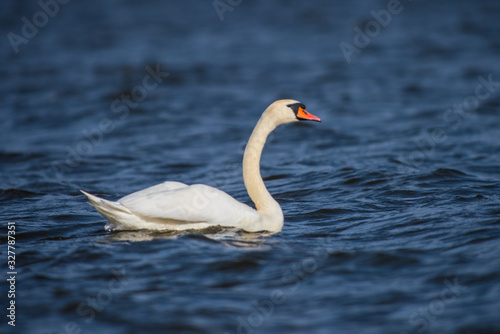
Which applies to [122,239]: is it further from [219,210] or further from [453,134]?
[453,134]

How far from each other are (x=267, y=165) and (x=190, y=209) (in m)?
5.07

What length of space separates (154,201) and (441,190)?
4.32 meters

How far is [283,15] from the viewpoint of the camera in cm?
3059

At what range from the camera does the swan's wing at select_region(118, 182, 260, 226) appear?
7609 mm

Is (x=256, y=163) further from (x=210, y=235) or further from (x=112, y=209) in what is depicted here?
(x=112, y=209)

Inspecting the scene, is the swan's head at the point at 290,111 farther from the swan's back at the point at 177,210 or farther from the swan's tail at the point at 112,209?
the swan's tail at the point at 112,209

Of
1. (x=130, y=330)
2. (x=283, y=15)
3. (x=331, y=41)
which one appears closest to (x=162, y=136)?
(x=130, y=330)

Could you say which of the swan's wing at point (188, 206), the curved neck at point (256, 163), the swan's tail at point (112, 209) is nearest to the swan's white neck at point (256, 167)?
the curved neck at point (256, 163)

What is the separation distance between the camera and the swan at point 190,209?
25.0ft

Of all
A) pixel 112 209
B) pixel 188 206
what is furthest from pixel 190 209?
pixel 112 209

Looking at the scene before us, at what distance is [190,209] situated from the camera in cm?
769

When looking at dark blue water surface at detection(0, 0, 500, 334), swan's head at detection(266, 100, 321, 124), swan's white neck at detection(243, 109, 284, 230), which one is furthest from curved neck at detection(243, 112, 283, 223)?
dark blue water surface at detection(0, 0, 500, 334)

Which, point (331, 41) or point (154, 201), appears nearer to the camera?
point (154, 201)

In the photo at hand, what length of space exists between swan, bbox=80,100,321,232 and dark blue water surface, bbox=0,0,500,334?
0.18m
